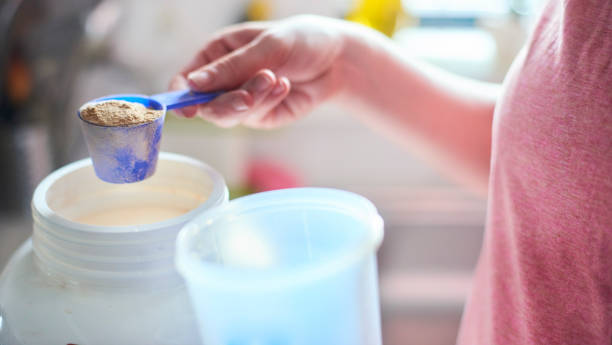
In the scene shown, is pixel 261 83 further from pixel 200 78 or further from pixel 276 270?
pixel 276 270

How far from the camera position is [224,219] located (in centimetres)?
36

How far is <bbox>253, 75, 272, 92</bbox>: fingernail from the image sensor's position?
540 millimetres

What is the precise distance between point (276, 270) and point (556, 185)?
0.27 meters

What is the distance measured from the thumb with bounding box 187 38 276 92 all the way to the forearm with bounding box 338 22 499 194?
0.42 ft

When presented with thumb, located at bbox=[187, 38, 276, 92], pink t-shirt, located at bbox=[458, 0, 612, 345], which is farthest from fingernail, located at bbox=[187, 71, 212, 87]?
pink t-shirt, located at bbox=[458, 0, 612, 345]

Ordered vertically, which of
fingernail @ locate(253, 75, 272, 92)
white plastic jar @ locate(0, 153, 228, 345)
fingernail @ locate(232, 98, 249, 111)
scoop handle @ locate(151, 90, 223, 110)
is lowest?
white plastic jar @ locate(0, 153, 228, 345)

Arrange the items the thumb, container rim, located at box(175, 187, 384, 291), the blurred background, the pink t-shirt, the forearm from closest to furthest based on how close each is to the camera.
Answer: container rim, located at box(175, 187, 384, 291) < the pink t-shirt < the thumb < the forearm < the blurred background

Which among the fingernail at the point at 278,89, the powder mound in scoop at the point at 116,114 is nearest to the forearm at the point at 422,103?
the fingernail at the point at 278,89

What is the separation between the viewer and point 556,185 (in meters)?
0.46

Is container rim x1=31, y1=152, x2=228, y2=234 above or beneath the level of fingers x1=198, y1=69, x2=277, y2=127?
beneath

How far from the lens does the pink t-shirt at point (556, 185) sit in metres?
0.43

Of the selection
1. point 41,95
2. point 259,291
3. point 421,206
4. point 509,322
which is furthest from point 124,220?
point 421,206

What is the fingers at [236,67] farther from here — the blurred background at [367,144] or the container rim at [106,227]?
the blurred background at [367,144]

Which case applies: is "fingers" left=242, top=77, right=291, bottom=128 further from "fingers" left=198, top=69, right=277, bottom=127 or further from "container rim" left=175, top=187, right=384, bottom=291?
"container rim" left=175, top=187, right=384, bottom=291
